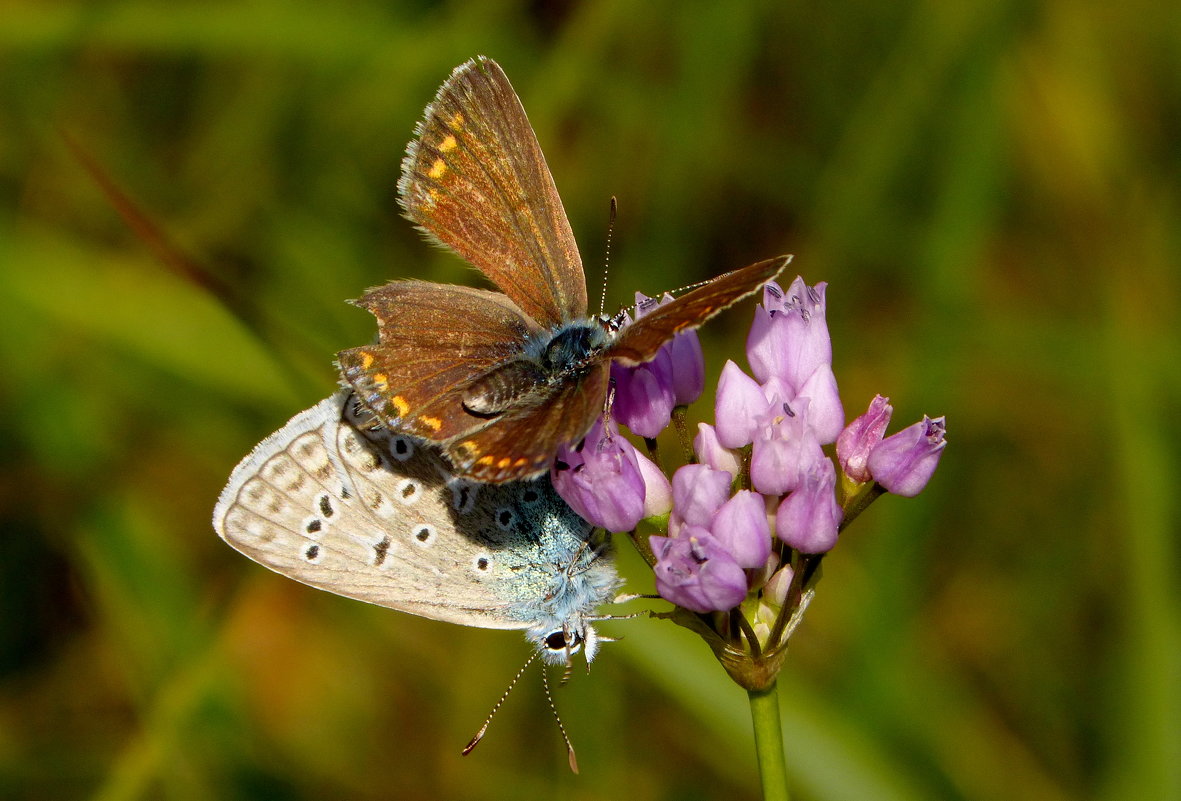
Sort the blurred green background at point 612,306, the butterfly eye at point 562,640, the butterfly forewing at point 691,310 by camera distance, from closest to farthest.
Result: the butterfly forewing at point 691,310 < the butterfly eye at point 562,640 < the blurred green background at point 612,306

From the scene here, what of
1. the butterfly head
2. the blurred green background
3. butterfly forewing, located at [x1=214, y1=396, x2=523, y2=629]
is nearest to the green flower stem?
the butterfly head

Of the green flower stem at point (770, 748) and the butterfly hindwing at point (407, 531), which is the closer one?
the green flower stem at point (770, 748)

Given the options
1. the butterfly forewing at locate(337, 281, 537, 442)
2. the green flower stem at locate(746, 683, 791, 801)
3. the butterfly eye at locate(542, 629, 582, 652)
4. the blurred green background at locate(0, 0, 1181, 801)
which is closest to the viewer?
the green flower stem at locate(746, 683, 791, 801)

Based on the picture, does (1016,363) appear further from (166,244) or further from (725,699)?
(166,244)

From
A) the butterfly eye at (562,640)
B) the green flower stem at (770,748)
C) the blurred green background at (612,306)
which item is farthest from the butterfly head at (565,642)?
the blurred green background at (612,306)

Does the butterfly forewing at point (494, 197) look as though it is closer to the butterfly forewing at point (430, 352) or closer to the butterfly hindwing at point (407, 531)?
the butterfly forewing at point (430, 352)

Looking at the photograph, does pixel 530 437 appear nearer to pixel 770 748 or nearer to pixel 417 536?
pixel 417 536

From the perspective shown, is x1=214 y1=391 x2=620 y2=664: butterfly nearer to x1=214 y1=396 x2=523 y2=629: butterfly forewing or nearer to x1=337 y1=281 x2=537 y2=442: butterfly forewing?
x1=214 y1=396 x2=523 y2=629: butterfly forewing
